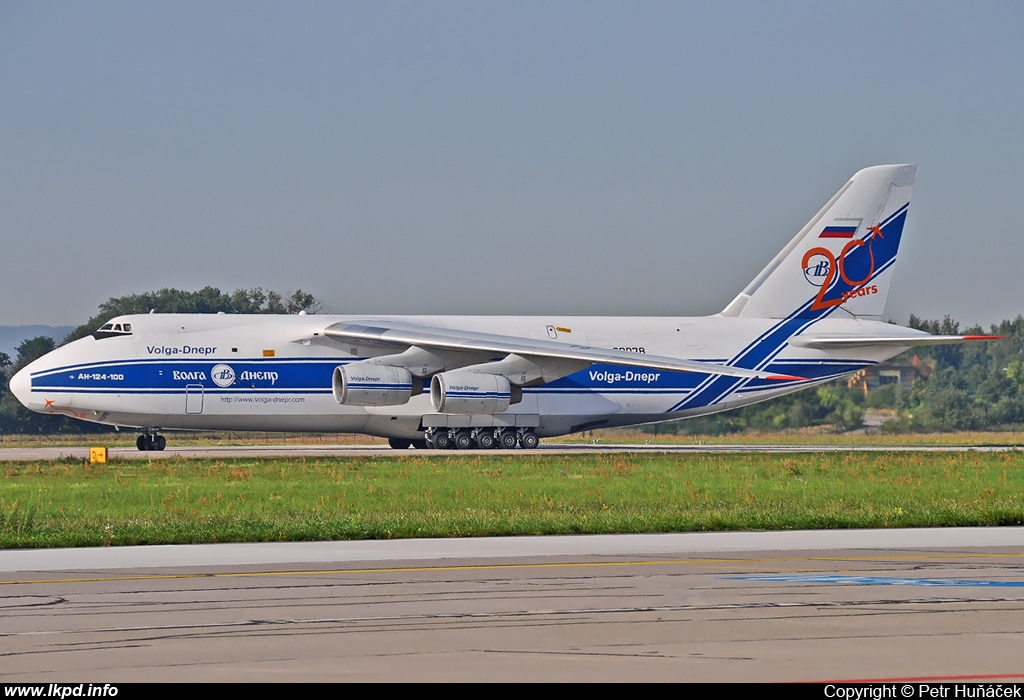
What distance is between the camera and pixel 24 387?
3369 centimetres

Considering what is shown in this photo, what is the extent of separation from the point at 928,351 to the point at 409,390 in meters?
37.5

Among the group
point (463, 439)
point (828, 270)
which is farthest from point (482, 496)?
point (828, 270)

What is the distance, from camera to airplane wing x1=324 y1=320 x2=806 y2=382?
1352 inches

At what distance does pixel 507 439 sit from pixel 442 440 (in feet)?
5.98

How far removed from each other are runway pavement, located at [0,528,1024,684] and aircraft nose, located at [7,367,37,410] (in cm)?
2111

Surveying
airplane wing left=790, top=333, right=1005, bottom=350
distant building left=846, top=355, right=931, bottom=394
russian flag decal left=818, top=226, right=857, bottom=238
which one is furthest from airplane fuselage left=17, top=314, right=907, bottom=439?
distant building left=846, top=355, right=931, bottom=394

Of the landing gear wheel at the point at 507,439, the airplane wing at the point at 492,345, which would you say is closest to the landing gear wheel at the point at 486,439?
the landing gear wheel at the point at 507,439

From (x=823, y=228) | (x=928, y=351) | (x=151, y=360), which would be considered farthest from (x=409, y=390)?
(x=928, y=351)

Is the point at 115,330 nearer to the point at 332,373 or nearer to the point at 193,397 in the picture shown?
the point at 193,397

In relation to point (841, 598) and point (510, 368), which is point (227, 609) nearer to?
point (841, 598)

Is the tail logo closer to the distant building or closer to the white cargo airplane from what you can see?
the white cargo airplane

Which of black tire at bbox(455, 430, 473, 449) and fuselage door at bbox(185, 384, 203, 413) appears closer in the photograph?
fuselage door at bbox(185, 384, 203, 413)

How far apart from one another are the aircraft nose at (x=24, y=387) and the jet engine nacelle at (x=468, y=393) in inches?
395

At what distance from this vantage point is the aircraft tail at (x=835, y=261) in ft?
130
